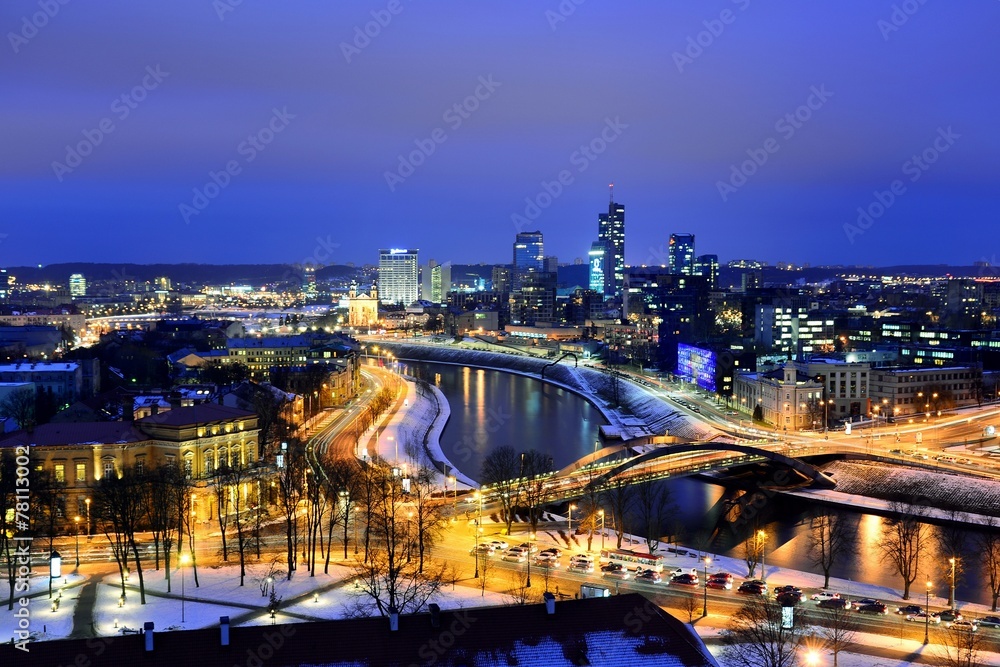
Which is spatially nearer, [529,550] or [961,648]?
[961,648]

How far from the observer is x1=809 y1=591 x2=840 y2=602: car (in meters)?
12.0

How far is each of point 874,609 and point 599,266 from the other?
11424cm

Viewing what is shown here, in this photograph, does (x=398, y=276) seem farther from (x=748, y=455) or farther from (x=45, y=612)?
(x=45, y=612)

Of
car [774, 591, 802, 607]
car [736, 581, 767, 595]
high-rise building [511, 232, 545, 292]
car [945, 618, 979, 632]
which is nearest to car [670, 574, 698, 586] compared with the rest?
car [736, 581, 767, 595]

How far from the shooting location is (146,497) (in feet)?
49.4

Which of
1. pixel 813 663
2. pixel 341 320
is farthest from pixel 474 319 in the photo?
pixel 813 663

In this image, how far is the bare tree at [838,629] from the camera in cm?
1005

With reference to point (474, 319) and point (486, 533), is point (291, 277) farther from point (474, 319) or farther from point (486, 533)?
point (486, 533)

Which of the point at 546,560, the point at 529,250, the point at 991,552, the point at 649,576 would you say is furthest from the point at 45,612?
the point at 529,250

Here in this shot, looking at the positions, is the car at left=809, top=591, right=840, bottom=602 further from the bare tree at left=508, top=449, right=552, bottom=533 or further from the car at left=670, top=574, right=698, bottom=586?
the bare tree at left=508, top=449, right=552, bottom=533

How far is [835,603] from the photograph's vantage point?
1179 cm

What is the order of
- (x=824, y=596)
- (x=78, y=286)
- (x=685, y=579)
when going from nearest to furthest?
(x=824, y=596), (x=685, y=579), (x=78, y=286)

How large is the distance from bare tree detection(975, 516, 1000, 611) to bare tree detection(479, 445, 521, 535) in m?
7.05

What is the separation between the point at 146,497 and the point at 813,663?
10281mm
